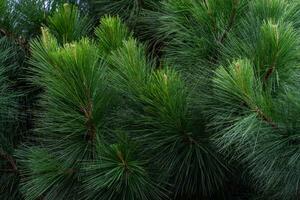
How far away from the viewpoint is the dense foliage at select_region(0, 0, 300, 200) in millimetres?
1522

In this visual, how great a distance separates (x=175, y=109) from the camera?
5.37 feet

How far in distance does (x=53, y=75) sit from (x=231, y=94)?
1.76 feet

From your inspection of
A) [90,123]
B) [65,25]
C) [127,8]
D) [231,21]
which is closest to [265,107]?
[231,21]

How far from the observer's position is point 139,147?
170 centimetres

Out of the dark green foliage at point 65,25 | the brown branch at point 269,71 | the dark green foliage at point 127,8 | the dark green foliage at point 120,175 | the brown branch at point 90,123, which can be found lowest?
the dark green foliage at point 120,175

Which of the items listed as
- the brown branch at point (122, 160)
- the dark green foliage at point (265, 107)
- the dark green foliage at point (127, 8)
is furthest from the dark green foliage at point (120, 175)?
the dark green foliage at point (127, 8)

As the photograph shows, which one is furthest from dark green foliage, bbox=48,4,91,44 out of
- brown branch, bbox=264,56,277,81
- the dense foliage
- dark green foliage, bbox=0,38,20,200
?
brown branch, bbox=264,56,277,81

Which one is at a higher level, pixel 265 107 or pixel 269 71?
pixel 269 71

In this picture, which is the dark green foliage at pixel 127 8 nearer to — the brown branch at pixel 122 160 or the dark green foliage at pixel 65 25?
the dark green foliage at pixel 65 25

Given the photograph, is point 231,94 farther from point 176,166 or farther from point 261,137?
point 176,166

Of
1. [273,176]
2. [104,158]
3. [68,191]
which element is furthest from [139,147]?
[273,176]

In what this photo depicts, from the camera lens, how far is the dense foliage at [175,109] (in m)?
1.52

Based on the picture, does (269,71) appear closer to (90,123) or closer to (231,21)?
(231,21)

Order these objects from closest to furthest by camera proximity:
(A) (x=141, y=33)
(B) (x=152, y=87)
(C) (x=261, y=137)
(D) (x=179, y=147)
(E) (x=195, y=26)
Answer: (C) (x=261, y=137), (B) (x=152, y=87), (D) (x=179, y=147), (E) (x=195, y=26), (A) (x=141, y=33)
